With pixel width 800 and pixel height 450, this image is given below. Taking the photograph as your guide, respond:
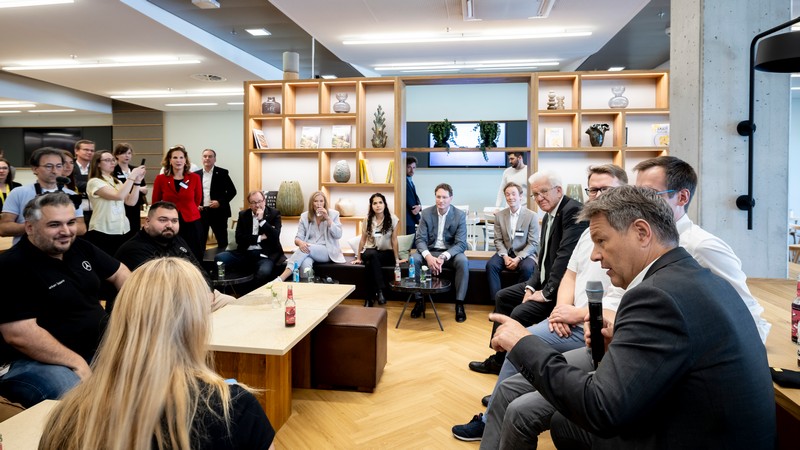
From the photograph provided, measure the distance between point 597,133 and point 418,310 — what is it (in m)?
2.90

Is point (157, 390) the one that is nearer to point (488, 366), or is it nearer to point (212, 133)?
point (488, 366)

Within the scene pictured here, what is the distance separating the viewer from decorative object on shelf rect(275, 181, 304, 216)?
6.32 meters

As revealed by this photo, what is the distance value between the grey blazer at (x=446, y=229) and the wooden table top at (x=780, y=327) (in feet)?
9.46

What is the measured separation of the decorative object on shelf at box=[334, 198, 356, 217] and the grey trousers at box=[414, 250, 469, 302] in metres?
1.37

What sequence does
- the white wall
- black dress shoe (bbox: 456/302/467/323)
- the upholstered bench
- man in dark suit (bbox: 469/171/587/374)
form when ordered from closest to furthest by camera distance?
man in dark suit (bbox: 469/171/587/374), the upholstered bench, black dress shoe (bbox: 456/302/467/323), the white wall

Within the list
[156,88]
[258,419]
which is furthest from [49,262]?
[156,88]

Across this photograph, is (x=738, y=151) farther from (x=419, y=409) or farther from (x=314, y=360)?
(x=314, y=360)

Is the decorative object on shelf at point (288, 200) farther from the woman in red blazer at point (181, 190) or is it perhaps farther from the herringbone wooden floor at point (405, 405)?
the herringbone wooden floor at point (405, 405)

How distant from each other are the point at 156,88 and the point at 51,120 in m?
5.09

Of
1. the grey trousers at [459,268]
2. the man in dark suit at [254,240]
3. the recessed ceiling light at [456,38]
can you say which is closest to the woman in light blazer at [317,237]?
the man in dark suit at [254,240]

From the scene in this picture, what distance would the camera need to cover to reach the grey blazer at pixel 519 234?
513 centimetres

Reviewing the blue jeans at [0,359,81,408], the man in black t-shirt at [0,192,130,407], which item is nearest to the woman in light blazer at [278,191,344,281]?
the man in black t-shirt at [0,192,130,407]

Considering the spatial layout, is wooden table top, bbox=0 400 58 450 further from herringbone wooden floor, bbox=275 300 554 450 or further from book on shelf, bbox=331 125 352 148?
book on shelf, bbox=331 125 352 148

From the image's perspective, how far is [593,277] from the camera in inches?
99.7
